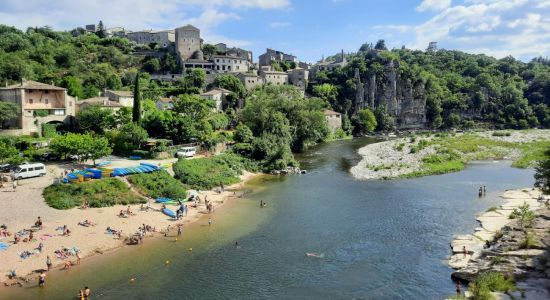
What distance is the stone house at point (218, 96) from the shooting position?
9219cm

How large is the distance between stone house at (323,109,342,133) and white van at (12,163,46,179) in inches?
2858

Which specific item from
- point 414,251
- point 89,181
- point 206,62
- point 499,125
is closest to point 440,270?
point 414,251

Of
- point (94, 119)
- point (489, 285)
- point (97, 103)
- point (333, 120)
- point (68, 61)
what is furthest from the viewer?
point (333, 120)

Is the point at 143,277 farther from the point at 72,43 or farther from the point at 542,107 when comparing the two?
the point at 542,107

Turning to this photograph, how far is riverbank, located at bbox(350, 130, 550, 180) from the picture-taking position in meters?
57.9

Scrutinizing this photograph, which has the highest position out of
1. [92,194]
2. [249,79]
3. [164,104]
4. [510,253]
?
[249,79]

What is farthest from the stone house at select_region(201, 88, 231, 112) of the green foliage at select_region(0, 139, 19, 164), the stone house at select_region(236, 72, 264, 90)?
the green foliage at select_region(0, 139, 19, 164)

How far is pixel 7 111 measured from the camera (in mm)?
50938

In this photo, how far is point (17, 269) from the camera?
85.2 feet

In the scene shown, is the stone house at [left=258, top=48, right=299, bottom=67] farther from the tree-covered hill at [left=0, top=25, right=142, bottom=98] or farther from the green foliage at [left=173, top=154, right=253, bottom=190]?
the green foliage at [left=173, top=154, right=253, bottom=190]

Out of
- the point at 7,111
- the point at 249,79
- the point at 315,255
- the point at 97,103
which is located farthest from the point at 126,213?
the point at 249,79

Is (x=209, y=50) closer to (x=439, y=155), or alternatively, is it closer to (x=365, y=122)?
(x=365, y=122)

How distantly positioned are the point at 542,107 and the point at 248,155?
340 feet

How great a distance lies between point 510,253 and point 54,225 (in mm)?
31286
